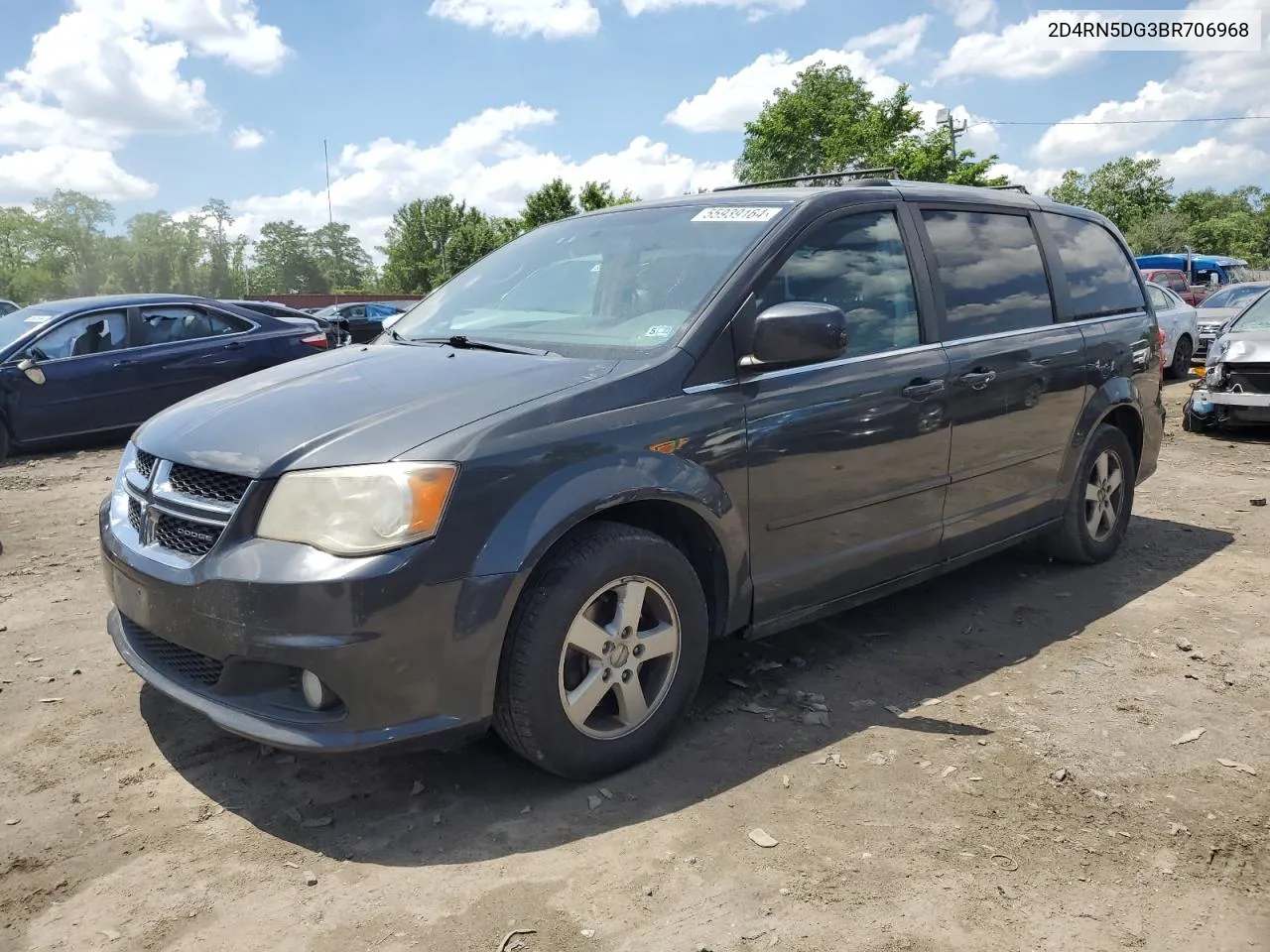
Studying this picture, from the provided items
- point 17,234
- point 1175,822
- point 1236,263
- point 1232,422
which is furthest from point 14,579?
point 17,234

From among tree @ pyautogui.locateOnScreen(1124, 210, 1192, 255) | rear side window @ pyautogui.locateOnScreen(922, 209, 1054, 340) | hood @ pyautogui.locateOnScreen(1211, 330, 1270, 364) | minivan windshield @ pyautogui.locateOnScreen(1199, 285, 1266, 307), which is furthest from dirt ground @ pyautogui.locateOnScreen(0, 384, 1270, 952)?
tree @ pyautogui.locateOnScreen(1124, 210, 1192, 255)

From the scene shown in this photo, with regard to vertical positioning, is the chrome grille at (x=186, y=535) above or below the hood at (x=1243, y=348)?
below

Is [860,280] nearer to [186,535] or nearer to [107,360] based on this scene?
[186,535]

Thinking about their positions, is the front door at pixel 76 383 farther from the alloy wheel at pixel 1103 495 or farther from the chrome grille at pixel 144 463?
the alloy wheel at pixel 1103 495

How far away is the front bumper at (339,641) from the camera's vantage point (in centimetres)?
258

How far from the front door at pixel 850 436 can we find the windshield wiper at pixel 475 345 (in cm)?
72

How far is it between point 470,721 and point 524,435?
31.3 inches

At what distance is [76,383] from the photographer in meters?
9.30

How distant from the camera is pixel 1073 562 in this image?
535 centimetres

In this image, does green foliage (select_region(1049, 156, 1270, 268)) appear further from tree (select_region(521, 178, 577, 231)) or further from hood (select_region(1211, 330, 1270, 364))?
hood (select_region(1211, 330, 1270, 364))

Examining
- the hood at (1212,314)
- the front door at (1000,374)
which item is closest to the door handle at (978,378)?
the front door at (1000,374)

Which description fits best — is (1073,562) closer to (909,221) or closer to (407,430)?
(909,221)

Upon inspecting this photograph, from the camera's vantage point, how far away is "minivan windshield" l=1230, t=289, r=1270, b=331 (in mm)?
10172

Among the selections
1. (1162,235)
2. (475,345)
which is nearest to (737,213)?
(475,345)
